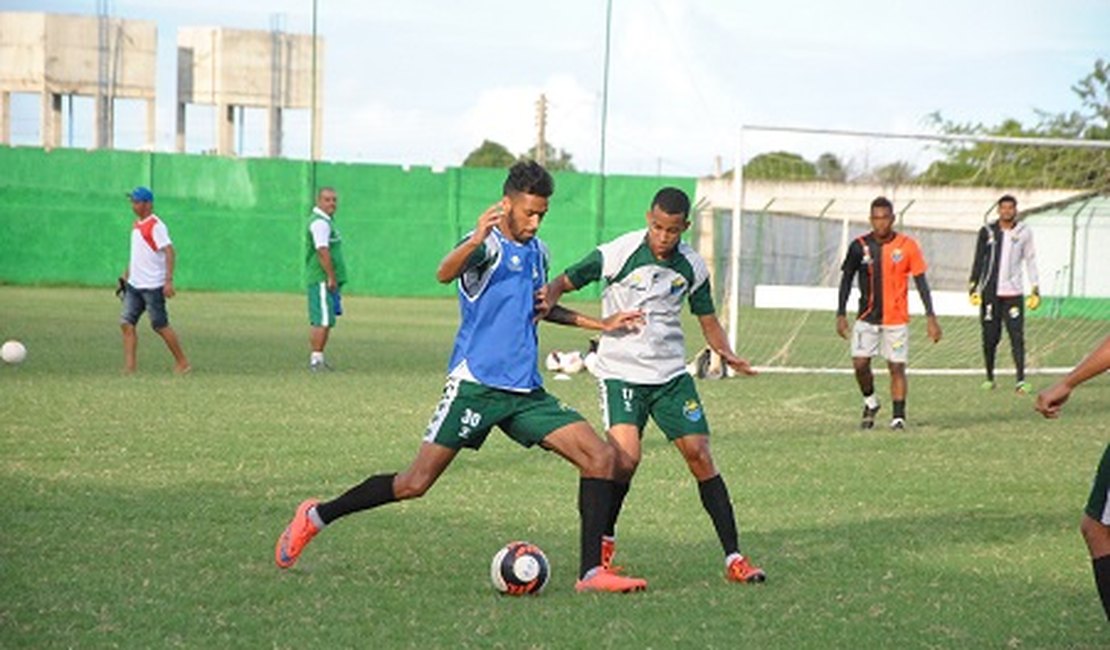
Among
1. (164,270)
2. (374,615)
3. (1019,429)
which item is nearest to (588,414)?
(1019,429)

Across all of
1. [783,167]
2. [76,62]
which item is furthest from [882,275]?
[76,62]

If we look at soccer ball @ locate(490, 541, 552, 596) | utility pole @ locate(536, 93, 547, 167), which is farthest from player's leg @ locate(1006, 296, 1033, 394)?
utility pole @ locate(536, 93, 547, 167)

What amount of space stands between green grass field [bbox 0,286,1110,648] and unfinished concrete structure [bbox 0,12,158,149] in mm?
29952

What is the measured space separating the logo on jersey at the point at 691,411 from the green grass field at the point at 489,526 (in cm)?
75

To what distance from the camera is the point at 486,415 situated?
8.51 meters

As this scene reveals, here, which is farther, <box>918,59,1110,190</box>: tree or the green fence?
the green fence

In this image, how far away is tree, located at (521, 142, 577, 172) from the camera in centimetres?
4906

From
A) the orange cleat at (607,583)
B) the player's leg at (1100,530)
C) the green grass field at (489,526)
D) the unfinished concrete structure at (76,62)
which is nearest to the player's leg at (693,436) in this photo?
the green grass field at (489,526)

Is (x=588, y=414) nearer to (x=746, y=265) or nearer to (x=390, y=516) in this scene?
(x=390, y=516)

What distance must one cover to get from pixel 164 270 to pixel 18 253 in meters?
22.9

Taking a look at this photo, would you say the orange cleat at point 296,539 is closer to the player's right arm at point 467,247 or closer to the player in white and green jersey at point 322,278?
the player's right arm at point 467,247

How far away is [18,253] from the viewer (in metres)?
41.4

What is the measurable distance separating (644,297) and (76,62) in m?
41.7

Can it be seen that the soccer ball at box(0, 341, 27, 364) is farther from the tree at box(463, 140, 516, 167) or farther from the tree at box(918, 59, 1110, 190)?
the tree at box(463, 140, 516, 167)
